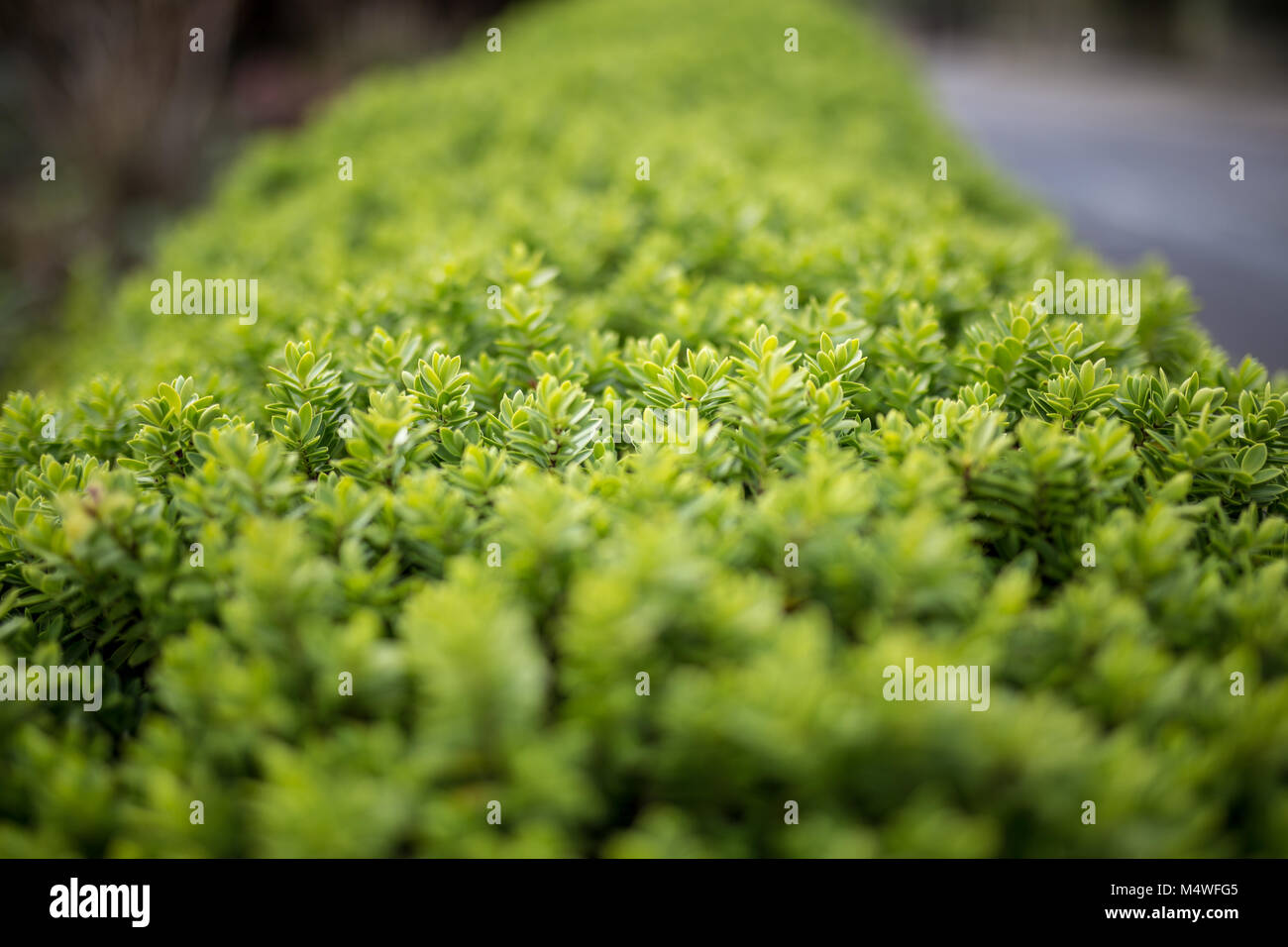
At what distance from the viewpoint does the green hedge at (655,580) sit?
3.90 feet

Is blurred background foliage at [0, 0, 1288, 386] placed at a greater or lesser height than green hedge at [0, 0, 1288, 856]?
greater

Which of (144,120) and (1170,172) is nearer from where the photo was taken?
(144,120)

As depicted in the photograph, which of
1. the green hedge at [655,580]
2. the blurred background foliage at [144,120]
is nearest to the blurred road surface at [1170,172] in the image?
the blurred background foliage at [144,120]

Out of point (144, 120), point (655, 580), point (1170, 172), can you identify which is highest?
point (1170, 172)

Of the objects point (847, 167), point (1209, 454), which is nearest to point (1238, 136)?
point (847, 167)

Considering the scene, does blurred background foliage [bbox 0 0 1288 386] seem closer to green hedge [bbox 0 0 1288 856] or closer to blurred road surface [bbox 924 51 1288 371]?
blurred road surface [bbox 924 51 1288 371]

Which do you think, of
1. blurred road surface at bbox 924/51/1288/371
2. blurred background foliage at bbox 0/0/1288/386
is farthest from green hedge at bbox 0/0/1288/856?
blurred road surface at bbox 924/51/1288/371

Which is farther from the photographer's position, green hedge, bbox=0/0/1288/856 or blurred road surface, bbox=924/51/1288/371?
blurred road surface, bbox=924/51/1288/371

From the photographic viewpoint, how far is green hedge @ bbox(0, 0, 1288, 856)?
119 centimetres

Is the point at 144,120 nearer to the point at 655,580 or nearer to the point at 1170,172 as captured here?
the point at 655,580

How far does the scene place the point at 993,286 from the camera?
297cm

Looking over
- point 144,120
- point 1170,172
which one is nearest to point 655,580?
point 144,120

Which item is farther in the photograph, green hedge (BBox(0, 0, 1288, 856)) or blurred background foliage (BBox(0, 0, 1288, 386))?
blurred background foliage (BBox(0, 0, 1288, 386))

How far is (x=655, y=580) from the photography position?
4.34 feet
